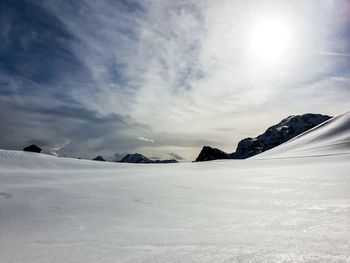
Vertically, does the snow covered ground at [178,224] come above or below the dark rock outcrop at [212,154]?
below

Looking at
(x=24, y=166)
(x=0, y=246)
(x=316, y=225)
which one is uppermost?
(x=24, y=166)

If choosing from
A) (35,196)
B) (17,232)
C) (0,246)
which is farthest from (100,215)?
(35,196)

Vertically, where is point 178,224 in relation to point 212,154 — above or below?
below

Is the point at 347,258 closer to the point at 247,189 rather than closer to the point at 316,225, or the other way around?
the point at 316,225

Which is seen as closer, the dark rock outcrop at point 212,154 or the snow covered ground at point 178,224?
the snow covered ground at point 178,224

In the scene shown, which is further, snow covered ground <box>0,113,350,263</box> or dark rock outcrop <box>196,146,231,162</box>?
dark rock outcrop <box>196,146,231,162</box>

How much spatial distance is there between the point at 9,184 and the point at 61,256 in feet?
15.2

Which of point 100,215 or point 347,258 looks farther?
point 100,215

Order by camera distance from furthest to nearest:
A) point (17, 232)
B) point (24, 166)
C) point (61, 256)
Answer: point (24, 166) < point (17, 232) < point (61, 256)

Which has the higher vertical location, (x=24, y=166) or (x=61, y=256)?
(x=24, y=166)

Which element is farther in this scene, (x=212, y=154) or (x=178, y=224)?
(x=212, y=154)

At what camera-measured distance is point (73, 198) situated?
14.7 feet

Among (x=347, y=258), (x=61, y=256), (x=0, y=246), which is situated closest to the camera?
(x=347, y=258)

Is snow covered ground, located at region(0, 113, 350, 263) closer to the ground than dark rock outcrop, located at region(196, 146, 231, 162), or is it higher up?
closer to the ground
